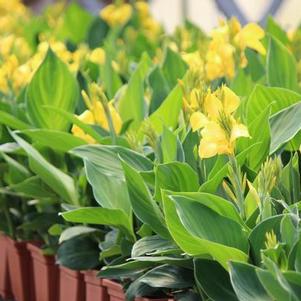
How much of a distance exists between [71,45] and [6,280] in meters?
1.02

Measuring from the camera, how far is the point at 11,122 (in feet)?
7.31

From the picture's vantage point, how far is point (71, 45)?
3.35 metres

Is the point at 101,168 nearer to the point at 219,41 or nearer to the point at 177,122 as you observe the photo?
the point at 177,122

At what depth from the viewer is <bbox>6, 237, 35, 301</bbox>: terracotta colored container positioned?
2428 mm

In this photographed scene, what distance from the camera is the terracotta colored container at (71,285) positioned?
6.95 ft

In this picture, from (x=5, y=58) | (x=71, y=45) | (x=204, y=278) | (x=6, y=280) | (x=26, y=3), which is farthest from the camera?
(x=26, y=3)

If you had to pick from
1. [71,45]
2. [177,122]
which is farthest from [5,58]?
[177,122]

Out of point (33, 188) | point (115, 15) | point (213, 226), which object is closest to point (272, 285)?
point (213, 226)

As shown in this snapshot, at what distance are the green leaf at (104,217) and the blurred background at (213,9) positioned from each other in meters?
2.29

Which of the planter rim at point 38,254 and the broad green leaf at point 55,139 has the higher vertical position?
the broad green leaf at point 55,139

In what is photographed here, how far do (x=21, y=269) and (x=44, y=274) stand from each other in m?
0.16

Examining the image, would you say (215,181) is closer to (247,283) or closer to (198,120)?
(198,120)

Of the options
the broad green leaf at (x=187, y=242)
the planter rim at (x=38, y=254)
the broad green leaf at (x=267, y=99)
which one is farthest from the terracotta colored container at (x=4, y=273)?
the broad green leaf at (x=187, y=242)

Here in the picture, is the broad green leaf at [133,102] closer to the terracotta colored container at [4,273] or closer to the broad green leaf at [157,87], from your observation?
the broad green leaf at [157,87]
